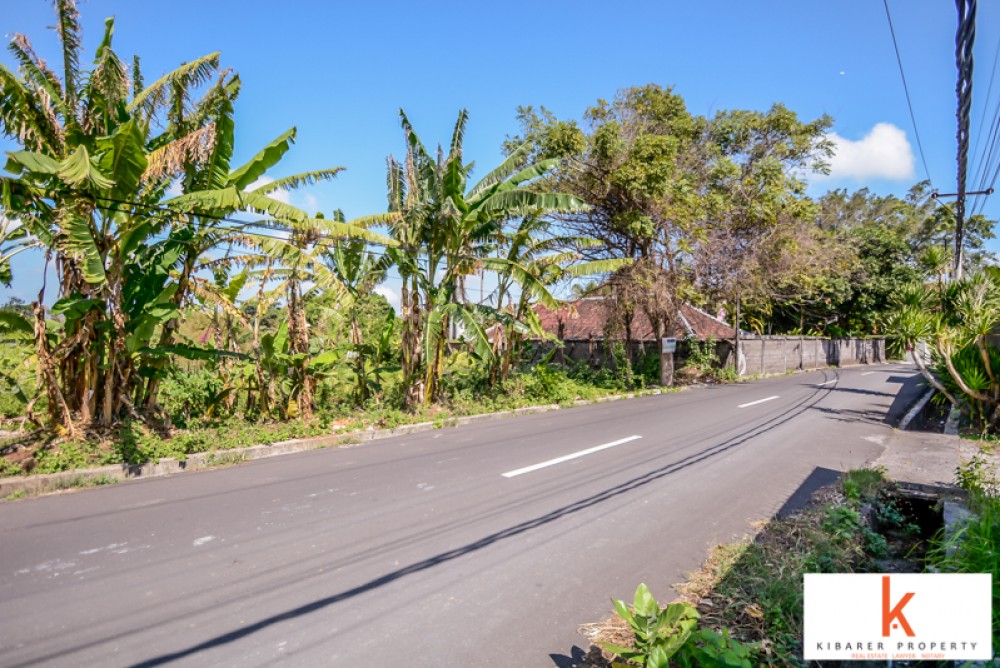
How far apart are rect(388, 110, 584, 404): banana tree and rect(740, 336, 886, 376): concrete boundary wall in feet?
62.8

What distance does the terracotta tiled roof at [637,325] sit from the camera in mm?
27328

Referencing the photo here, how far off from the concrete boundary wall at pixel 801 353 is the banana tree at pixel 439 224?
19136 mm

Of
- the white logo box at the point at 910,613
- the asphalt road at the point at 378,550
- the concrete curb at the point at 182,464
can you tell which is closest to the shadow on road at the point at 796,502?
the asphalt road at the point at 378,550

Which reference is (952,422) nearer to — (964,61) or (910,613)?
(964,61)

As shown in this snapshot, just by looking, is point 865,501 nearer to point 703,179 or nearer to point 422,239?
point 422,239

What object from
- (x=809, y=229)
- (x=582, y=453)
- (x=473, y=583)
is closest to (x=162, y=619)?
(x=473, y=583)

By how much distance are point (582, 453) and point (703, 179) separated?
49.1ft

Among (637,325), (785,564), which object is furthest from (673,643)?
(637,325)

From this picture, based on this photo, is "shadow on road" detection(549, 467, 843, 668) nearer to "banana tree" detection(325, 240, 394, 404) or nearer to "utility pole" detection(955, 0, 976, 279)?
"utility pole" detection(955, 0, 976, 279)

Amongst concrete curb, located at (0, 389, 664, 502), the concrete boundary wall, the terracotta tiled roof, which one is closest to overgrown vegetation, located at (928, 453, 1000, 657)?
concrete curb, located at (0, 389, 664, 502)

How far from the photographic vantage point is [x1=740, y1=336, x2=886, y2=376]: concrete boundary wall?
→ 2858 centimetres

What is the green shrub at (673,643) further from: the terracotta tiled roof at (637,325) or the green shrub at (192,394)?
the terracotta tiled roof at (637,325)

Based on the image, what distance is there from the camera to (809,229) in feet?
72.1

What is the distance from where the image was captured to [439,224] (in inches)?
495
